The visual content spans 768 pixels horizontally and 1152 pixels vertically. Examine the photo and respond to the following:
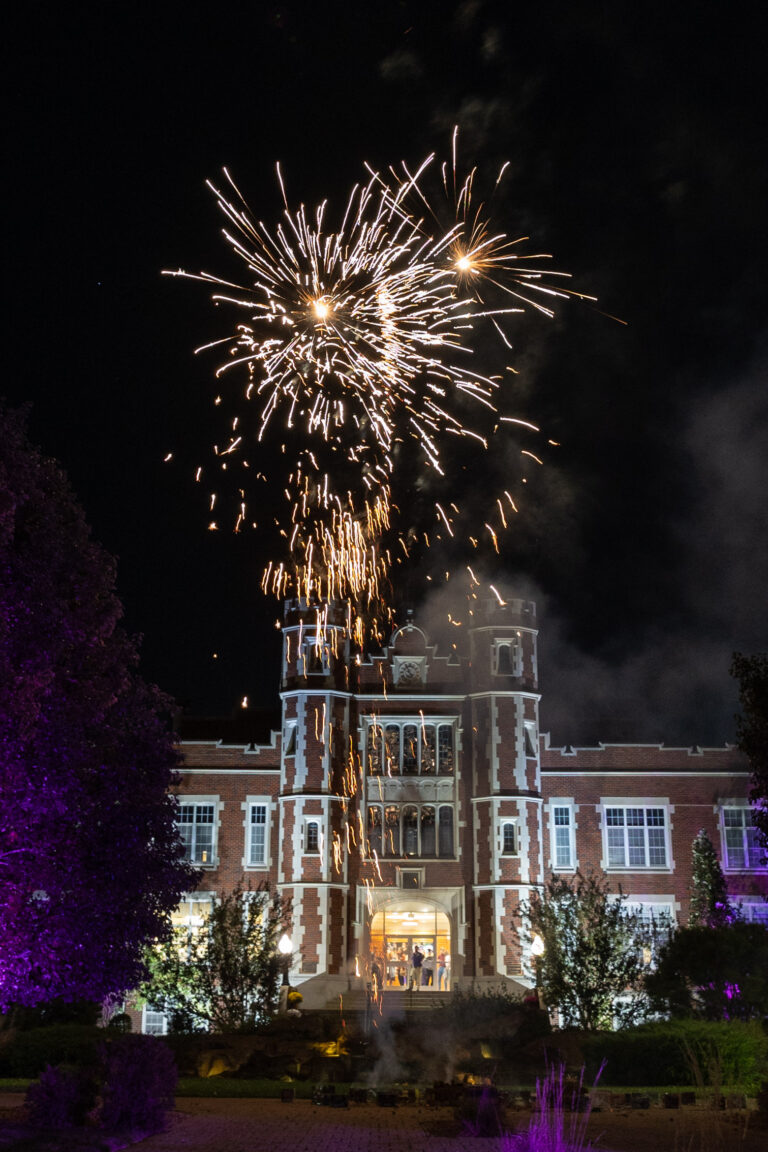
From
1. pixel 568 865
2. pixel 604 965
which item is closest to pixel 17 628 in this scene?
pixel 604 965

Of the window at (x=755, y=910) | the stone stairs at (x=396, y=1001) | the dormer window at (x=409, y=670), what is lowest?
the stone stairs at (x=396, y=1001)

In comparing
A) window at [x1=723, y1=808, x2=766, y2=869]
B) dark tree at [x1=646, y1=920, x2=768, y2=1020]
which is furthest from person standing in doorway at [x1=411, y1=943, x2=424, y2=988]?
dark tree at [x1=646, y1=920, x2=768, y2=1020]

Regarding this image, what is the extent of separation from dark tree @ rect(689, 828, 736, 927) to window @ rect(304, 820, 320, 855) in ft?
35.6

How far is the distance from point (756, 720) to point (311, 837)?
1670 cm

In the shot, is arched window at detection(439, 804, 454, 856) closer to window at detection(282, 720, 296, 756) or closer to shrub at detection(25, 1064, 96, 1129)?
window at detection(282, 720, 296, 756)

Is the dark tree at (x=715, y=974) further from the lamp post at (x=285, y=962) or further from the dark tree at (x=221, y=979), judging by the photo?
the lamp post at (x=285, y=962)

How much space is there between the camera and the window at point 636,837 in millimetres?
35438

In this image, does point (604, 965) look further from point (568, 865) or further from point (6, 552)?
point (6, 552)

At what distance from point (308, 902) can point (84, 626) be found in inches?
813

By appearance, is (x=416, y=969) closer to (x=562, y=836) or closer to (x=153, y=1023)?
(x=562, y=836)

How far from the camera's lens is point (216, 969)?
1006 inches

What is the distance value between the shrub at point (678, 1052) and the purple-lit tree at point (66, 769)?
364 inches

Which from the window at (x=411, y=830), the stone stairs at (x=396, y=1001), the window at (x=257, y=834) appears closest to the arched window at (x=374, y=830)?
the window at (x=411, y=830)

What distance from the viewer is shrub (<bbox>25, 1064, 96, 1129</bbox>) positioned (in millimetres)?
14102
